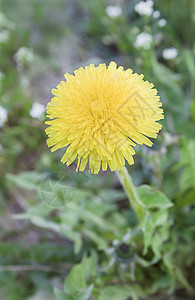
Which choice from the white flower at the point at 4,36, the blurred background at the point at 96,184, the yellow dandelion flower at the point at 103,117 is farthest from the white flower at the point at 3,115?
the yellow dandelion flower at the point at 103,117

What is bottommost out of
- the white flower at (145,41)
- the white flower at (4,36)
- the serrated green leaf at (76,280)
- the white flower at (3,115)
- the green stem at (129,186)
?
the serrated green leaf at (76,280)

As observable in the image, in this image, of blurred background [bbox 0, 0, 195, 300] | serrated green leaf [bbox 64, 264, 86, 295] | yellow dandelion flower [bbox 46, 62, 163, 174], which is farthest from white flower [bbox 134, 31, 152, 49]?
serrated green leaf [bbox 64, 264, 86, 295]

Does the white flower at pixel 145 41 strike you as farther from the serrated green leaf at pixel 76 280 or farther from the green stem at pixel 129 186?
the serrated green leaf at pixel 76 280

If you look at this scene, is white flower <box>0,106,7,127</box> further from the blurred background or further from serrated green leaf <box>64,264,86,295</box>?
serrated green leaf <box>64,264,86,295</box>

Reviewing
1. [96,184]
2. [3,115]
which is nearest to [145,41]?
[96,184]

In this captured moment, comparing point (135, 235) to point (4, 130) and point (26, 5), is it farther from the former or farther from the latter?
point (26, 5)

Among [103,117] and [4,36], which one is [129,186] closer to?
[103,117]
